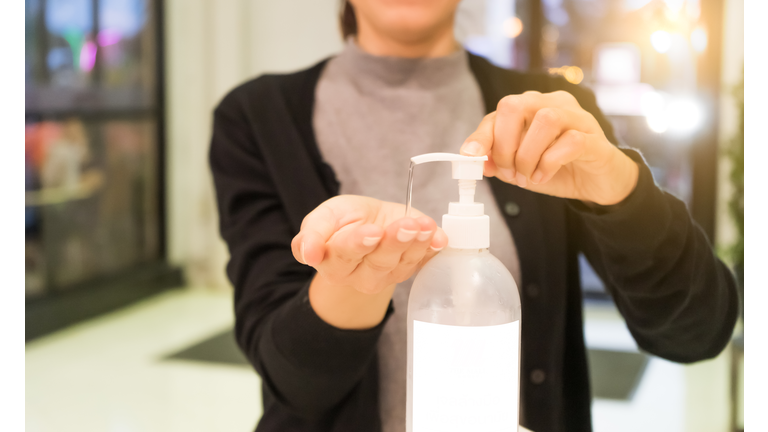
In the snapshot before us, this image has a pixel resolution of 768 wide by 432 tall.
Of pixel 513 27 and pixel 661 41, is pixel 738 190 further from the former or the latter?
pixel 513 27

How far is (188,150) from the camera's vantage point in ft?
13.7

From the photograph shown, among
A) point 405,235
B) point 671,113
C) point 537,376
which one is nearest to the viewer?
point 405,235

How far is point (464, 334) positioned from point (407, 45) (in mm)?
557

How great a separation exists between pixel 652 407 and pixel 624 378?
31 cm

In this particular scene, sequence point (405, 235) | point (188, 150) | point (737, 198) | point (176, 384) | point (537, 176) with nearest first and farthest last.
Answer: point (405, 235) < point (537, 176) < point (737, 198) < point (176, 384) < point (188, 150)

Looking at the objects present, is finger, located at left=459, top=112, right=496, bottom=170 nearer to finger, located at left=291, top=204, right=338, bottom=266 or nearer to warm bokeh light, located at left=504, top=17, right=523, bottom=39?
finger, located at left=291, top=204, right=338, bottom=266

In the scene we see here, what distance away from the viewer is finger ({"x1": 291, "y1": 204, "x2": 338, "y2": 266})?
0.44m

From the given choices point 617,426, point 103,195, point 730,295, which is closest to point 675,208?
point 730,295

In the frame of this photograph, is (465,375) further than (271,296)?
No

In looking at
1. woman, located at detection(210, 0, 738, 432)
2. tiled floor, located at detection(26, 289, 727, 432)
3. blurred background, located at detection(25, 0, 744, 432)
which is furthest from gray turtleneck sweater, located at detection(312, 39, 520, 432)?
blurred background, located at detection(25, 0, 744, 432)

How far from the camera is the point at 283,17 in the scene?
4086 mm

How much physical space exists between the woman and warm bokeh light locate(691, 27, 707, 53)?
331cm

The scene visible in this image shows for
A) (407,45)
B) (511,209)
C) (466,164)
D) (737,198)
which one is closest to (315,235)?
(466,164)

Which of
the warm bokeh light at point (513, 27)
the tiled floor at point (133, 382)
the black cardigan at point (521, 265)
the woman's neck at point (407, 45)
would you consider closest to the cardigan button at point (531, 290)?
the black cardigan at point (521, 265)
